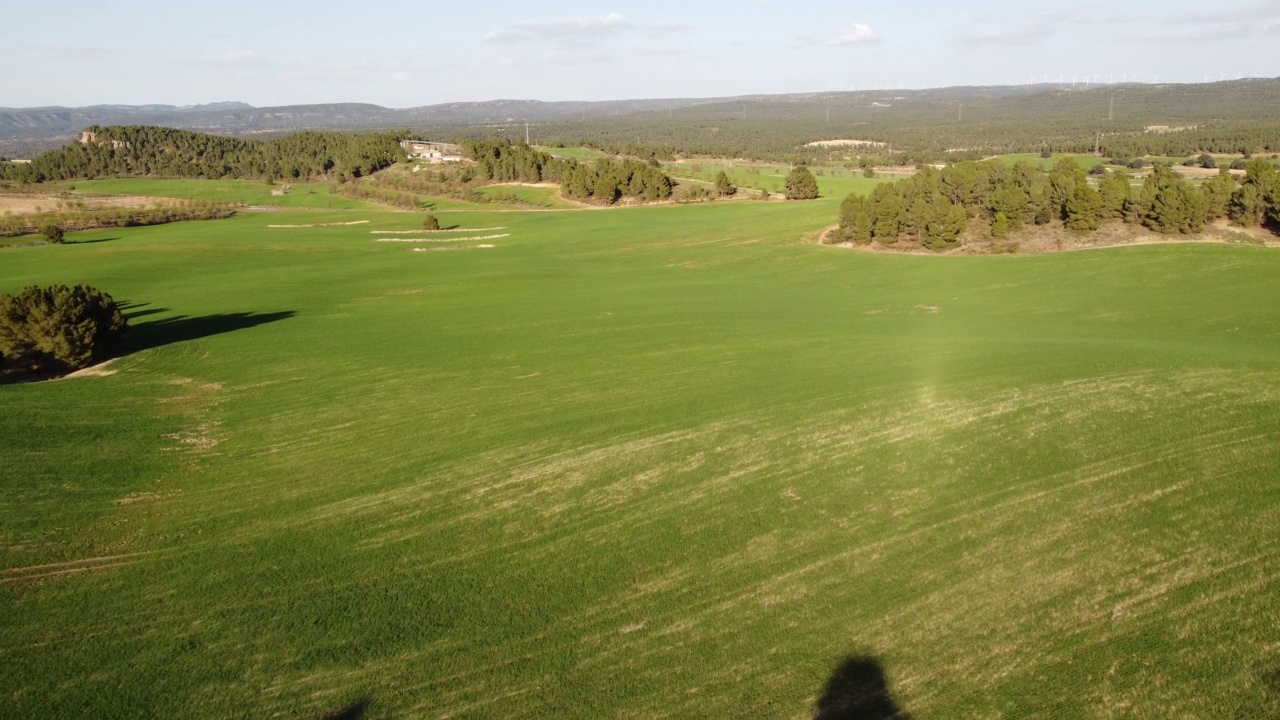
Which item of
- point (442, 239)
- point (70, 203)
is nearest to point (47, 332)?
point (442, 239)

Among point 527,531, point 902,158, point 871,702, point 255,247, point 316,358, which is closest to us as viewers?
point 871,702

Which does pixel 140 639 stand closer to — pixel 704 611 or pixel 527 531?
pixel 527 531

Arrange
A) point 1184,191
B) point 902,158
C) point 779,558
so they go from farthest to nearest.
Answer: point 902,158 < point 1184,191 < point 779,558

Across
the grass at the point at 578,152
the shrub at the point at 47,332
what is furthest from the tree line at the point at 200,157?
the shrub at the point at 47,332

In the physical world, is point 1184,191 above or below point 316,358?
above

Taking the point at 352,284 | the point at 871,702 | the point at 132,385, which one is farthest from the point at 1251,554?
the point at 352,284

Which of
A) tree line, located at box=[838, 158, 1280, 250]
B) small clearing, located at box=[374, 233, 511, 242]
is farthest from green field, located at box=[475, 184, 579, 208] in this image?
tree line, located at box=[838, 158, 1280, 250]

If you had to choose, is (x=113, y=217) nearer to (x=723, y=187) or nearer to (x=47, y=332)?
(x=723, y=187)
